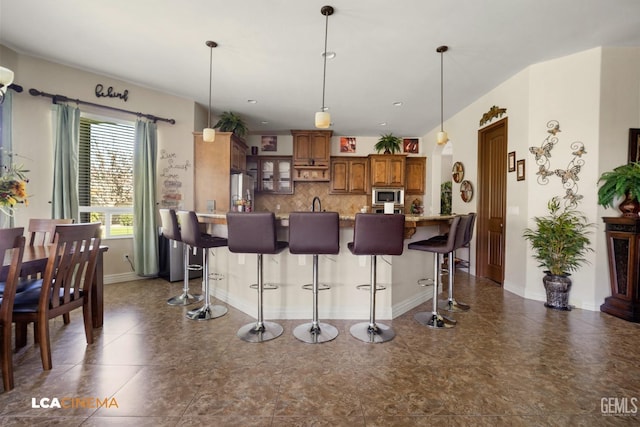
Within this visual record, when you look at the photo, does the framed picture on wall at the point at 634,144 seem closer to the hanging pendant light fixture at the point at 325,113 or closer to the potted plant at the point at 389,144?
the hanging pendant light fixture at the point at 325,113

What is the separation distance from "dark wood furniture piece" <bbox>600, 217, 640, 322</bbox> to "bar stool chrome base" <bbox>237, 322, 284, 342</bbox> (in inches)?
136

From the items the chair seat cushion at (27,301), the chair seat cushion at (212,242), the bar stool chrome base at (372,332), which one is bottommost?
the bar stool chrome base at (372,332)

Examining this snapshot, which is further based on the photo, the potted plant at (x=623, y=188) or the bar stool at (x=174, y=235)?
the bar stool at (x=174, y=235)

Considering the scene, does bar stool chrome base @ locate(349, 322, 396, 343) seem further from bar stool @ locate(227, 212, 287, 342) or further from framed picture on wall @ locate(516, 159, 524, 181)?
framed picture on wall @ locate(516, 159, 524, 181)

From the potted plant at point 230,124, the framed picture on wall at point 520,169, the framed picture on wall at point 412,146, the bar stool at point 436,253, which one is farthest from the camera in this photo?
the framed picture on wall at point 412,146

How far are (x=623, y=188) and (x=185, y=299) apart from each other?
15.7ft

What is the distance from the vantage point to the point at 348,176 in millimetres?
6445

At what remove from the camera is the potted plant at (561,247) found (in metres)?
3.02

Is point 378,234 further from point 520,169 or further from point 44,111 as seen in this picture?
point 44,111

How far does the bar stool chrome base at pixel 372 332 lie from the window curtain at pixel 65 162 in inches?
144

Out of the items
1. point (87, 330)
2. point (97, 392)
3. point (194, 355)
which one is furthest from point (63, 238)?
point (194, 355)

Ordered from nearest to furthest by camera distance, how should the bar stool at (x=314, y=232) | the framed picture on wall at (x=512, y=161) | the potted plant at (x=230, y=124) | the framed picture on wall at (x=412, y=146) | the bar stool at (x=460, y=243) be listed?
the bar stool at (x=314, y=232) < the bar stool at (x=460, y=243) < the framed picture on wall at (x=512, y=161) < the potted plant at (x=230, y=124) < the framed picture on wall at (x=412, y=146)

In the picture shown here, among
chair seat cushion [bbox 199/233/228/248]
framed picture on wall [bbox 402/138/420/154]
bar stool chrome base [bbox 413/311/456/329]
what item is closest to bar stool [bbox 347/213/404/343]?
bar stool chrome base [bbox 413/311/456/329]

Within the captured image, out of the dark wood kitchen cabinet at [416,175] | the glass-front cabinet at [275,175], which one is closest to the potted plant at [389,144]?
the dark wood kitchen cabinet at [416,175]
